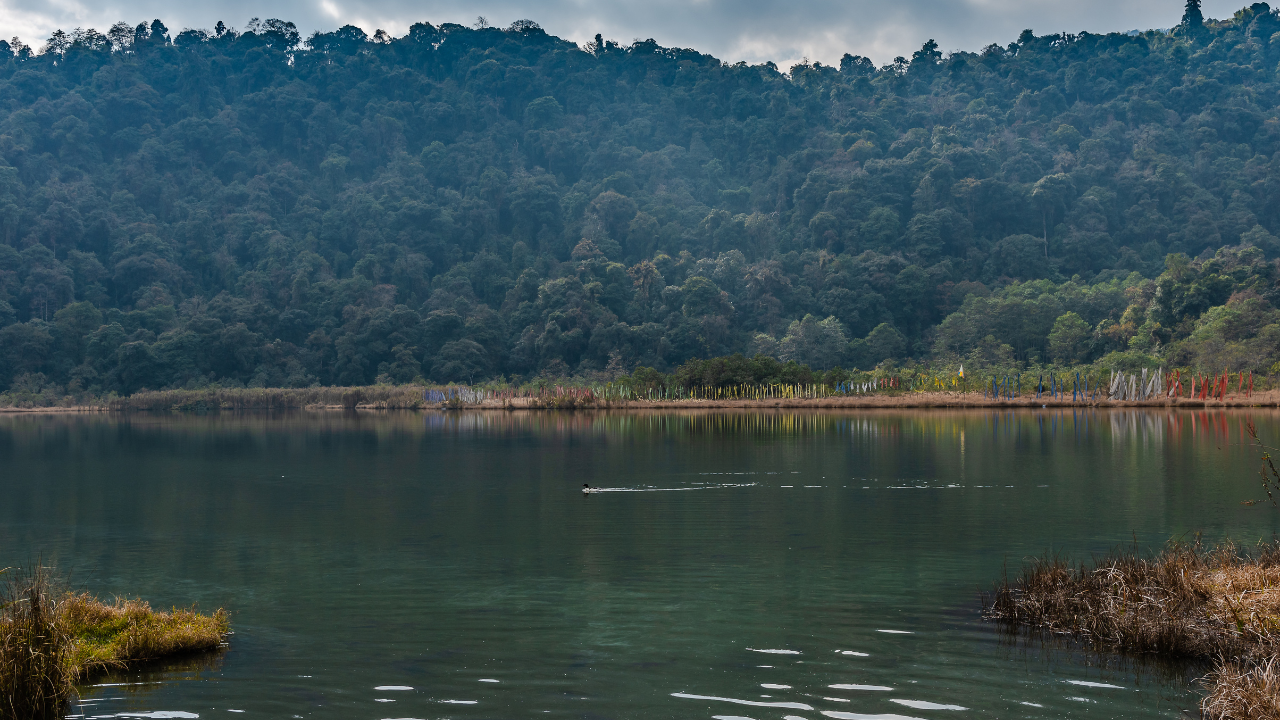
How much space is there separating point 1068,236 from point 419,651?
14070 cm

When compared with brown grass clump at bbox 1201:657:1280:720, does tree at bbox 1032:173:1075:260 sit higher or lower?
higher

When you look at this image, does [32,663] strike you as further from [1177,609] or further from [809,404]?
[809,404]

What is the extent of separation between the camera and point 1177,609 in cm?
1162

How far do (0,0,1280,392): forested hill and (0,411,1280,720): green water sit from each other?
2001 inches

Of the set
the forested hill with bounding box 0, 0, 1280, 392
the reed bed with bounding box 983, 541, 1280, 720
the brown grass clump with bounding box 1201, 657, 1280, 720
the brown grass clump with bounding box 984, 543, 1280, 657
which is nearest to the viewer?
the brown grass clump with bounding box 1201, 657, 1280, 720

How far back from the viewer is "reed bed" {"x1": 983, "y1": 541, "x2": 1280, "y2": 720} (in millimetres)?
10172

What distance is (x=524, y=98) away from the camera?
7603 inches

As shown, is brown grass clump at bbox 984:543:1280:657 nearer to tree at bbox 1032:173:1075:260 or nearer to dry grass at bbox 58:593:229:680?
dry grass at bbox 58:593:229:680

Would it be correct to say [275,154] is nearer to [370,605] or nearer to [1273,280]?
[1273,280]

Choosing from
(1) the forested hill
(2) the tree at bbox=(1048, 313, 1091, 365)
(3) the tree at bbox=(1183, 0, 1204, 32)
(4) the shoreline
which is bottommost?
(4) the shoreline

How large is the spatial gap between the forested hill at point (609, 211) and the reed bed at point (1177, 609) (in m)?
63.6

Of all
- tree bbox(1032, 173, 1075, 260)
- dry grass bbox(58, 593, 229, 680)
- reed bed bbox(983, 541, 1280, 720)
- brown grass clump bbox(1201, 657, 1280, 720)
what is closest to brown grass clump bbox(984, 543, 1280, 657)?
reed bed bbox(983, 541, 1280, 720)

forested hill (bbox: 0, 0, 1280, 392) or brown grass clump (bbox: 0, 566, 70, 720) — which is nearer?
brown grass clump (bbox: 0, 566, 70, 720)

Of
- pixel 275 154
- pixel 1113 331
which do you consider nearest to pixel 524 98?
pixel 275 154
